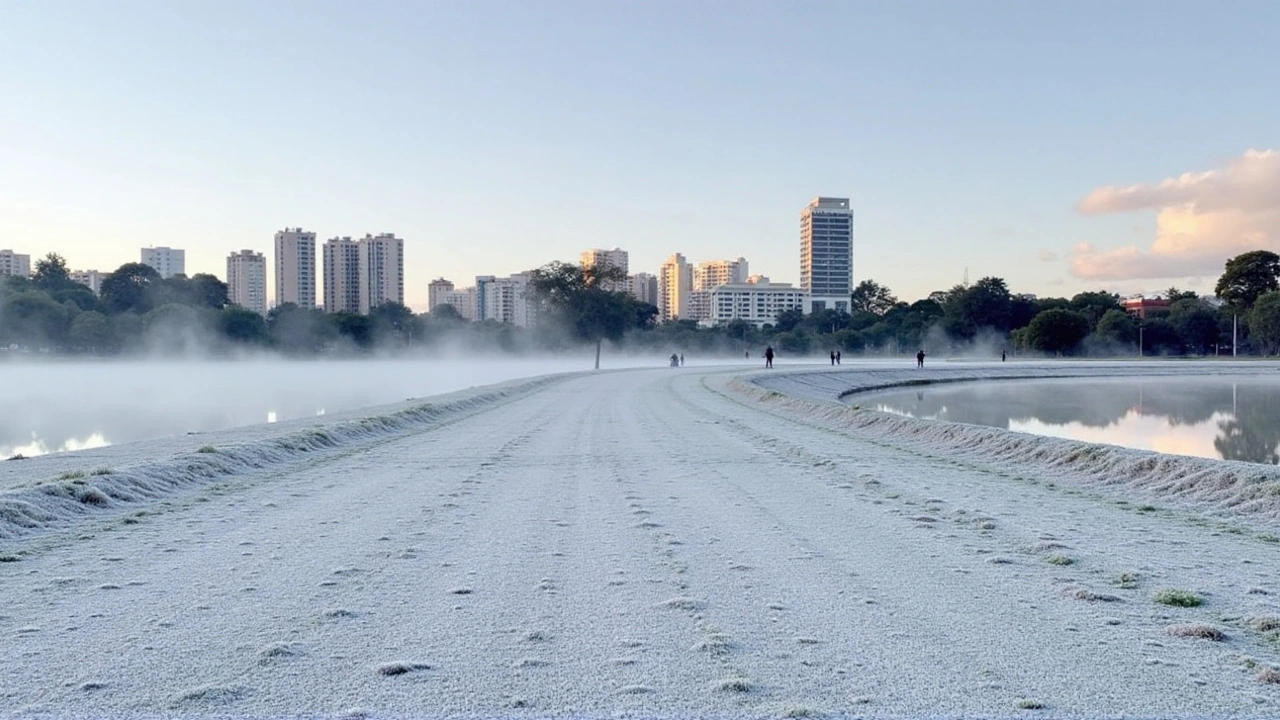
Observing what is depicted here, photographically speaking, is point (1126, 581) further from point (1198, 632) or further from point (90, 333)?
point (90, 333)

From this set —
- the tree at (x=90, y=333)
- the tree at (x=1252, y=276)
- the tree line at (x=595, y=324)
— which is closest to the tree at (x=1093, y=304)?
the tree line at (x=595, y=324)

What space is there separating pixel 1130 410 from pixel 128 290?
115 metres

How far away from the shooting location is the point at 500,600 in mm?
6527

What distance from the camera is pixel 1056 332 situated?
9569cm

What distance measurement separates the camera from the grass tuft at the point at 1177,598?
6438 millimetres

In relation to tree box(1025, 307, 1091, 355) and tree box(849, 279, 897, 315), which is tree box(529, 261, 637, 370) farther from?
tree box(849, 279, 897, 315)

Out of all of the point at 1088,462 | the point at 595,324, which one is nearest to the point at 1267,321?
the point at 595,324

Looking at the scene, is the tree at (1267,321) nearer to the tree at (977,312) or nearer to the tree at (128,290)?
the tree at (977,312)

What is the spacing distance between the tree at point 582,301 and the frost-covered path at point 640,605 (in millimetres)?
76234

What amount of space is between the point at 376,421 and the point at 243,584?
15412 millimetres

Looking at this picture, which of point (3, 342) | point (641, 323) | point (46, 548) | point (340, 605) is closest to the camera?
point (340, 605)

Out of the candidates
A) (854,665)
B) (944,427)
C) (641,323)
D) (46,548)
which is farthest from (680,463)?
(641,323)

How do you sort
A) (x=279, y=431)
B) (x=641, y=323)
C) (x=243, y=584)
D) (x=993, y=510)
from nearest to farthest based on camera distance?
(x=243, y=584) < (x=993, y=510) < (x=279, y=431) < (x=641, y=323)

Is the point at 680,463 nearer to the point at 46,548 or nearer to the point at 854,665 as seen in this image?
the point at 46,548
